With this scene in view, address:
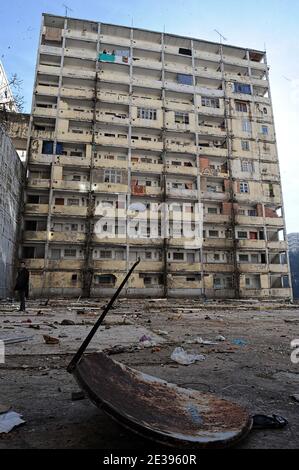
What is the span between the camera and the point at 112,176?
96.2 ft

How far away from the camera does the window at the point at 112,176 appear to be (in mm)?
29117

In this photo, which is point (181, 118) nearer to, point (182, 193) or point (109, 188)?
point (182, 193)

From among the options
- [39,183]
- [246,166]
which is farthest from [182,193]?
[39,183]

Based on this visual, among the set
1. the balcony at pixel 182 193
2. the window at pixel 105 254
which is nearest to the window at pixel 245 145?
the balcony at pixel 182 193

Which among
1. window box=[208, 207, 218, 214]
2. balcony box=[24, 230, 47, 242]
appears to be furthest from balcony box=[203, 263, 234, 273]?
balcony box=[24, 230, 47, 242]

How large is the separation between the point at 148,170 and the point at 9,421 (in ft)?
94.2

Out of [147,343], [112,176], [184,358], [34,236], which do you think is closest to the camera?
[184,358]

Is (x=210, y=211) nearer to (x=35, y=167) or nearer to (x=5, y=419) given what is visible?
(x=35, y=167)

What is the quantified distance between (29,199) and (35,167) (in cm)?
294

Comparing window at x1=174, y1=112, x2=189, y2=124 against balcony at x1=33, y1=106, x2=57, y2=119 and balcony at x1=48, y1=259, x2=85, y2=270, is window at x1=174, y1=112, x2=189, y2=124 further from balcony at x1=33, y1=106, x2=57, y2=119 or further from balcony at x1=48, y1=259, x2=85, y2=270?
balcony at x1=48, y1=259, x2=85, y2=270

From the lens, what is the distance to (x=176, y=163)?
1254 inches

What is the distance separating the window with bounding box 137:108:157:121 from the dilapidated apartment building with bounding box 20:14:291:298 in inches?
4.2

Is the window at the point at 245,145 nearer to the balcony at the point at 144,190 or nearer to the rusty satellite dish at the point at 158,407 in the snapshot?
the balcony at the point at 144,190

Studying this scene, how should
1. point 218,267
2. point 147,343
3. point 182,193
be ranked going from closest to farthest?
point 147,343
point 218,267
point 182,193
